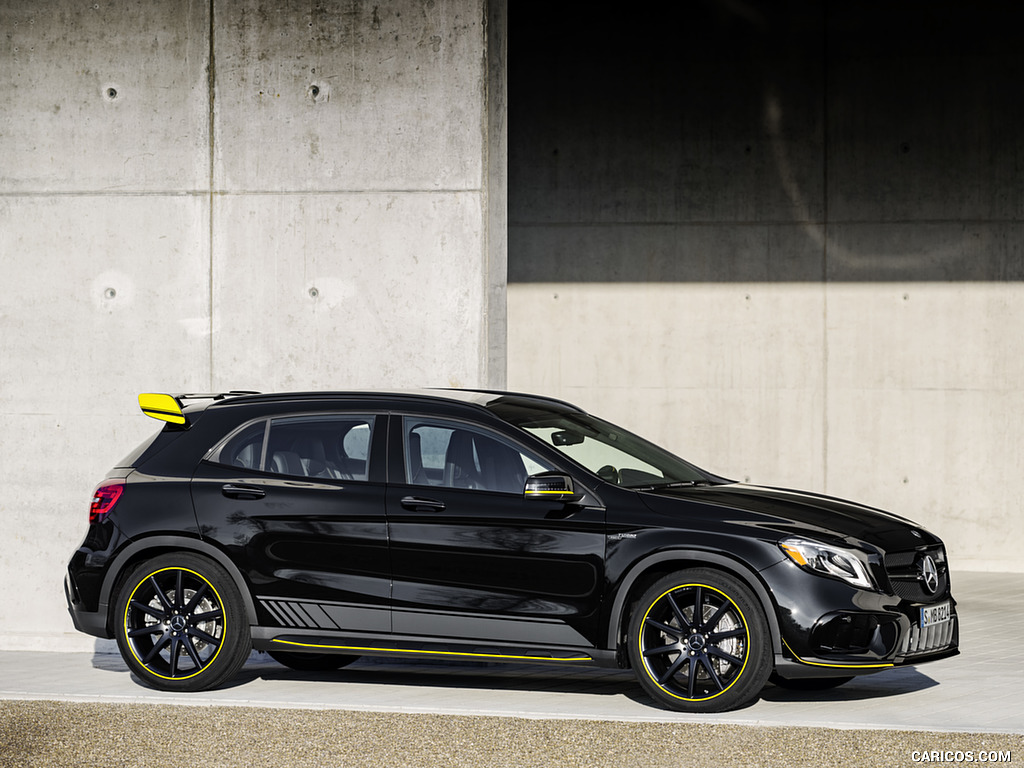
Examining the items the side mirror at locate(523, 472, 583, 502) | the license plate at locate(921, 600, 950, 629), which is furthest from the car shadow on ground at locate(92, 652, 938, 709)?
the side mirror at locate(523, 472, 583, 502)

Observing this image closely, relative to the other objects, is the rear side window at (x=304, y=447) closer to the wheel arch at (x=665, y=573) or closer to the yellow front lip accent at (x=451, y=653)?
the yellow front lip accent at (x=451, y=653)

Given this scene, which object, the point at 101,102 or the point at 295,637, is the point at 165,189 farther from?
the point at 295,637

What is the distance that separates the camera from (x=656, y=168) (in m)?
16.4

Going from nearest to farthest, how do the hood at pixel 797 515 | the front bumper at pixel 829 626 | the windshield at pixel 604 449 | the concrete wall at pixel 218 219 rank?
the front bumper at pixel 829 626
the hood at pixel 797 515
the windshield at pixel 604 449
the concrete wall at pixel 218 219

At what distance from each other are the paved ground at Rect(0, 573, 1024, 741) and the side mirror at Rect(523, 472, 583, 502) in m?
1.11

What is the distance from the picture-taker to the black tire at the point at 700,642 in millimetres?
7559

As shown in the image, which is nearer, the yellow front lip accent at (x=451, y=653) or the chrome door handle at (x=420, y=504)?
the yellow front lip accent at (x=451, y=653)

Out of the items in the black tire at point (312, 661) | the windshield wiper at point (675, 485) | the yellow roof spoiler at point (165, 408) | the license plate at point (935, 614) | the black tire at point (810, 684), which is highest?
the yellow roof spoiler at point (165, 408)

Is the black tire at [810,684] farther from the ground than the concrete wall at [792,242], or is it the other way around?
the concrete wall at [792,242]

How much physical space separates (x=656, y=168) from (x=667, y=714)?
9.63m

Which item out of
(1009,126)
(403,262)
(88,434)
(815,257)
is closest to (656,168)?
(815,257)

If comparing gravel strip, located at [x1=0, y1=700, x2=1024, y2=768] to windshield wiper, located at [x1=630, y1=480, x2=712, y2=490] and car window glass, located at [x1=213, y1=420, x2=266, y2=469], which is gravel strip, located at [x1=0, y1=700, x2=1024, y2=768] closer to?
windshield wiper, located at [x1=630, y1=480, x2=712, y2=490]

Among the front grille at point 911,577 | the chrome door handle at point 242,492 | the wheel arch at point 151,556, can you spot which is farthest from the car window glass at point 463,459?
the front grille at point 911,577

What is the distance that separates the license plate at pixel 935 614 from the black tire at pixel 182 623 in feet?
12.0
